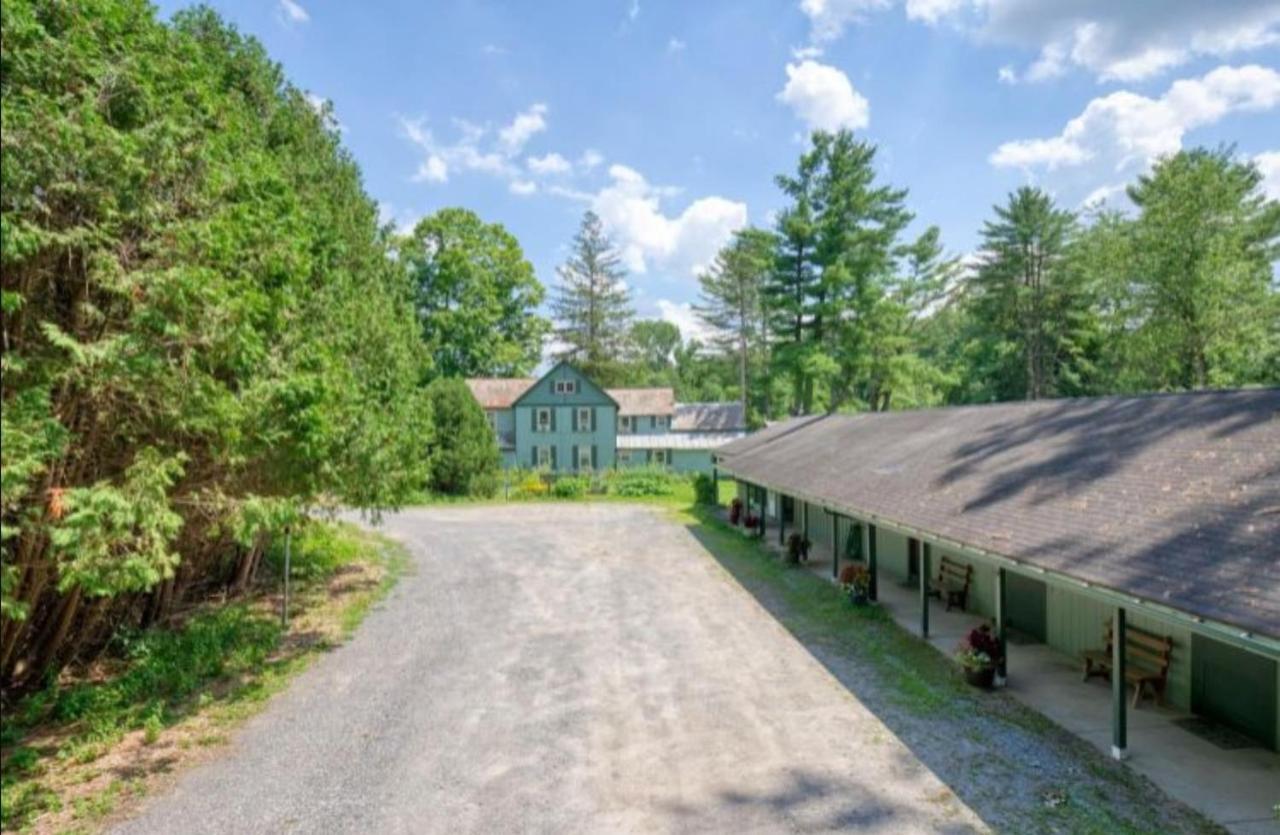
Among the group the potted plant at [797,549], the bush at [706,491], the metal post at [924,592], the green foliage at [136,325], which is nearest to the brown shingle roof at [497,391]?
the bush at [706,491]

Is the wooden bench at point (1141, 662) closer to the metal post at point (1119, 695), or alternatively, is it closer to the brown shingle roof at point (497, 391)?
the metal post at point (1119, 695)

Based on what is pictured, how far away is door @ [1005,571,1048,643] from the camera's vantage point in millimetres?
11547

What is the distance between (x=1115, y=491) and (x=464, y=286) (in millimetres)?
A: 45861

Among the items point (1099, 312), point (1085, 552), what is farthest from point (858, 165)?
point (1085, 552)

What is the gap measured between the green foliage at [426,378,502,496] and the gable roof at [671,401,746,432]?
14614mm

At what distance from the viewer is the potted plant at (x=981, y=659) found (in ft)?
31.4

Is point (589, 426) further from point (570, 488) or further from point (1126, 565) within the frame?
point (1126, 565)

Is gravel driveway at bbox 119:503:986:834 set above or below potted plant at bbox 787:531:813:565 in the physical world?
below

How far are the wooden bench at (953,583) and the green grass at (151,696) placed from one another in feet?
37.7

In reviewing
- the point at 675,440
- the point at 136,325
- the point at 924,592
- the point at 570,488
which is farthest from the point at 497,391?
the point at 136,325

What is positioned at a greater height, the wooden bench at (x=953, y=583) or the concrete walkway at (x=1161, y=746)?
the wooden bench at (x=953, y=583)

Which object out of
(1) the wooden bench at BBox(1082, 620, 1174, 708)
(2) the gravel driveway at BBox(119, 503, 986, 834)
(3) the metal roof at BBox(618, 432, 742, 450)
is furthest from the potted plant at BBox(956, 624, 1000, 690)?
(3) the metal roof at BBox(618, 432, 742, 450)

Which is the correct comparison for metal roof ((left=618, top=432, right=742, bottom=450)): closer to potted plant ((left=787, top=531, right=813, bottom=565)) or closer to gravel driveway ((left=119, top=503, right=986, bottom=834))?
potted plant ((left=787, top=531, right=813, bottom=565))

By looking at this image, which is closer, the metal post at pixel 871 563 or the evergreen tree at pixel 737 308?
the metal post at pixel 871 563
